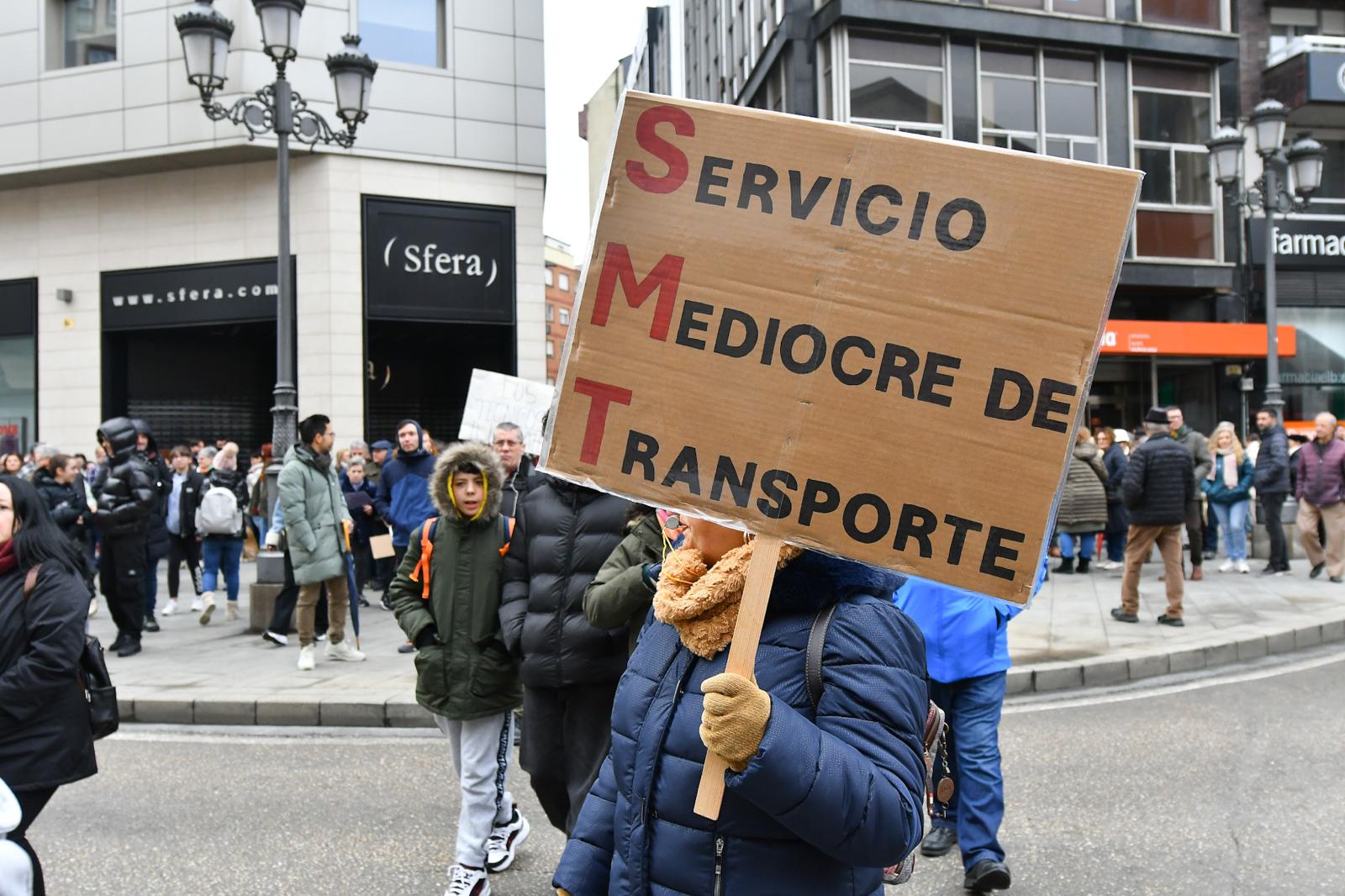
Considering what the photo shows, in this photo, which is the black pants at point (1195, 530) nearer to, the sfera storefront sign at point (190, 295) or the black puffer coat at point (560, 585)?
the black puffer coat at point (560, 585)

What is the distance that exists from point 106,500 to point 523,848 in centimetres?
614

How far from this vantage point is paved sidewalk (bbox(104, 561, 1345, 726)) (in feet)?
24.0

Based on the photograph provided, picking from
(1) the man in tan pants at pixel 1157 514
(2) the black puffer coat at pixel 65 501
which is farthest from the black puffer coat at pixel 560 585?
(2) the black puffer coat at pixel 65 501

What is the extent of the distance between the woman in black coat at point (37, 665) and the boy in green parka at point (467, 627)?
4.05ft

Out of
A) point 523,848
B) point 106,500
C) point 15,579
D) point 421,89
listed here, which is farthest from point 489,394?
point 421,89

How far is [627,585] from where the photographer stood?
380cm

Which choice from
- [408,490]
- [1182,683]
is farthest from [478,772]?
[408,490]

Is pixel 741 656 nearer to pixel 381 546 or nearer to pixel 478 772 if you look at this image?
pixel 478 772

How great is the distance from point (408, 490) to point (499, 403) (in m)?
1.35

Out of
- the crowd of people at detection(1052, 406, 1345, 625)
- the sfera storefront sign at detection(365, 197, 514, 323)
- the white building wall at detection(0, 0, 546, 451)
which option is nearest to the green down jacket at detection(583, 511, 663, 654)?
the crowd of people at detection(1052, 406, 1345, 625)

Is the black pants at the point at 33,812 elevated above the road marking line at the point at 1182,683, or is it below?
above

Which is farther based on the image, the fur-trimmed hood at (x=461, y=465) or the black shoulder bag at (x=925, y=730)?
the fur-trimmed hood at (x=461, y=465)

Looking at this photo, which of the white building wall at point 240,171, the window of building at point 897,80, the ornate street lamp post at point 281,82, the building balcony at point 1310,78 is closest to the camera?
the ornate street lamp post at point 281,82

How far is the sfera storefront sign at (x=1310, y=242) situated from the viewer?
23094 millimetres
